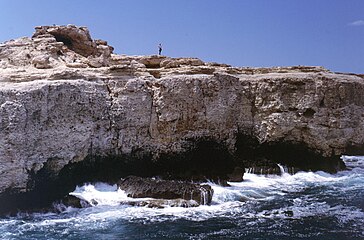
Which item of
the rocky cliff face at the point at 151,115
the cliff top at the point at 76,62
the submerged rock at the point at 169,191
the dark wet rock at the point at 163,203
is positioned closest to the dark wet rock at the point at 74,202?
the rocky cliff face at the point at 151,115

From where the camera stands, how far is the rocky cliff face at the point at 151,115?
65.0 ft

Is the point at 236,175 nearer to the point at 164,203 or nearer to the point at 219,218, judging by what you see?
the point at 164,203

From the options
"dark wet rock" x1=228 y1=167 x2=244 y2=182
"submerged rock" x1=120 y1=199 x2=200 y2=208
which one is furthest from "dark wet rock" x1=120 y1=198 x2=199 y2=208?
"dark wet rock" x1=228 y1=167 x2=244 y2=182

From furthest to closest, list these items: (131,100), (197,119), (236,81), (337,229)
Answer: (236,81)
(197,119)
(131,100)
(337,229)

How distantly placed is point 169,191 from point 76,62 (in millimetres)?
9990

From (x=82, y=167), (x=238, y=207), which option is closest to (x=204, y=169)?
(x=238, y=207)

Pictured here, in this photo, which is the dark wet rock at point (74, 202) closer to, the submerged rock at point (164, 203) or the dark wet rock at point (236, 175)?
the submerged rock at point (164, 203)

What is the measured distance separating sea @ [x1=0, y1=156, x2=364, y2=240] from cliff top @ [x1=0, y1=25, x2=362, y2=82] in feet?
20.0

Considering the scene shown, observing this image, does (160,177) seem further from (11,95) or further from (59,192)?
(11,95)

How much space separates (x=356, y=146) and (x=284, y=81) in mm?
6452

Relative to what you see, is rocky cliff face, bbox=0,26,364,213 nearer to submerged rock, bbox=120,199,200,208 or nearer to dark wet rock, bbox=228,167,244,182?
dark wet rock, bbox=228,167,244,182

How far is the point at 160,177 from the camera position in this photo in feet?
79.7

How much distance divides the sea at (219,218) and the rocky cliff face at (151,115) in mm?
1869

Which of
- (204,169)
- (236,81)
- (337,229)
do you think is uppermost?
(236,81)
